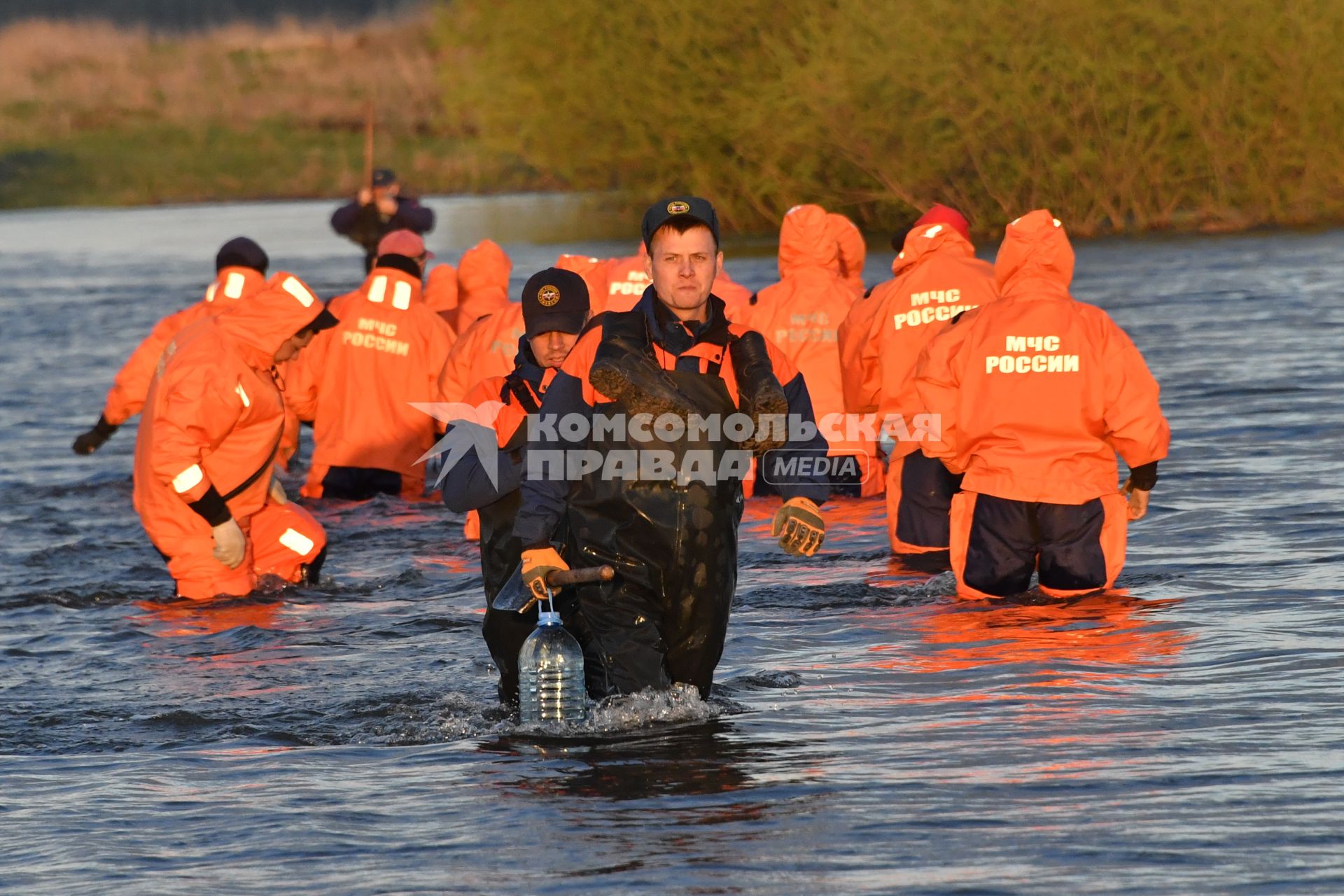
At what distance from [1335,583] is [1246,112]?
26.1 metres

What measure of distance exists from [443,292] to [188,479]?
6.59m

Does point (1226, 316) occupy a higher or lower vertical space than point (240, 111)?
lower

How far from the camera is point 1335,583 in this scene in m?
10.0

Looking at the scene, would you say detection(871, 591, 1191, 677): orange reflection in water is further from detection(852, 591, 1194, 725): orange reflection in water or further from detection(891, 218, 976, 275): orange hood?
detection(891, 218, 976, 275): orange hood

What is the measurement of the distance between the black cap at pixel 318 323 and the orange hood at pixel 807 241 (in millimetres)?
4055

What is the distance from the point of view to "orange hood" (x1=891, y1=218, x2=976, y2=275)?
1141cm

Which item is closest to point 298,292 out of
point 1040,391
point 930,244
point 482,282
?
point 930,244

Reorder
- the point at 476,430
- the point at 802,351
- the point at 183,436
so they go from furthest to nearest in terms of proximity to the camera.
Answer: the point at 802,351
the point at 183,436
the point at 476,430

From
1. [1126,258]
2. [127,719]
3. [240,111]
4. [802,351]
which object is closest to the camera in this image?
[127,719]

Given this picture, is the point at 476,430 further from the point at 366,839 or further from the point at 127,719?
the point at 127,719

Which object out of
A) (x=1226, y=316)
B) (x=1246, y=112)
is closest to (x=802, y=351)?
(x=1226, y=316)

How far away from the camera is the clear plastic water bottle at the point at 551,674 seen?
22.9 feet

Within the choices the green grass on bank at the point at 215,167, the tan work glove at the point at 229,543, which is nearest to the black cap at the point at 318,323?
the tan work glove at the point at 229,543

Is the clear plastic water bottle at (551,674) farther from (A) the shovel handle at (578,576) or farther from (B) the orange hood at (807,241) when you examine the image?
(B) the orange hood at (807,241)
